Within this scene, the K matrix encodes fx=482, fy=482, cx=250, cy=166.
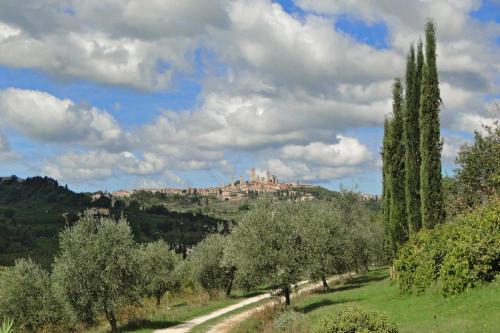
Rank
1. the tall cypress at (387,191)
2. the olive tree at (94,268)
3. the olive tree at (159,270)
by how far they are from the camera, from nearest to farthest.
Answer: the olive tree at (94,268) → the tall cypress at (387,191) → the olive tree at (159,270)

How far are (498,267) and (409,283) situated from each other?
23.4ft

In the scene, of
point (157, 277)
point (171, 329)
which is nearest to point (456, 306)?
point (171, 329)

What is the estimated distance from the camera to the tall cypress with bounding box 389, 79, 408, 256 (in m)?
35.6

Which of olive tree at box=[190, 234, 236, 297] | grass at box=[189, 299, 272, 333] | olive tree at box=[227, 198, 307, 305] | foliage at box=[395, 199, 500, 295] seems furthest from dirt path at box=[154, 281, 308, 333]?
foliage at box=[395, 199, 500, 295]

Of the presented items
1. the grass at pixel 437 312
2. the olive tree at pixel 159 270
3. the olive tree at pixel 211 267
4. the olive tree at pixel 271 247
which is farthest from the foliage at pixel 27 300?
the grass at pixel 437 312

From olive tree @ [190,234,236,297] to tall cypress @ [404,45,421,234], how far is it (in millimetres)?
22676

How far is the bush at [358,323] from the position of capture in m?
12.4

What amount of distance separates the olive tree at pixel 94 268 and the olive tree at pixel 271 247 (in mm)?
7464

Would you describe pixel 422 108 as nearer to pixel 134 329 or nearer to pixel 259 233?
pixel 259 233

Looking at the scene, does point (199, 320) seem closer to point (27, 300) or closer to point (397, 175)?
point (27, 300)

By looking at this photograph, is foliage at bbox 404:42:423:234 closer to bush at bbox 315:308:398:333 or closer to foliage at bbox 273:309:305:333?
foliage at bbox 273:309:305:333

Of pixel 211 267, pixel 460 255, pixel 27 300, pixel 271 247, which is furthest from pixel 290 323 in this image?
pixel 211 267

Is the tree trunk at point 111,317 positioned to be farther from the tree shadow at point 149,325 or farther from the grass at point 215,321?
the grass at point 215,321

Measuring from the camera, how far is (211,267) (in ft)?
163
